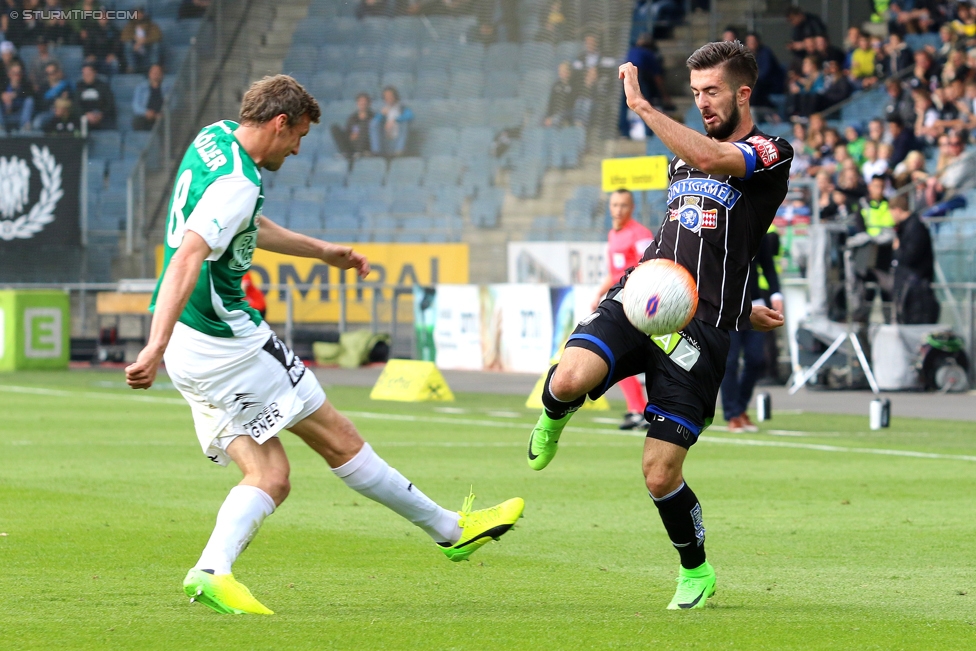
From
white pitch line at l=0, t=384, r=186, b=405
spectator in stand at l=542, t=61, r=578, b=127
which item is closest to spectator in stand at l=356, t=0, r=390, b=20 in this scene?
spectator in stand at l=542, t=61, r=578, b=127

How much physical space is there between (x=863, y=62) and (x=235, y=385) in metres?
25.9

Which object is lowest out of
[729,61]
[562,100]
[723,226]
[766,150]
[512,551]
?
[512,551]

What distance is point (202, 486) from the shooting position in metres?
10.1

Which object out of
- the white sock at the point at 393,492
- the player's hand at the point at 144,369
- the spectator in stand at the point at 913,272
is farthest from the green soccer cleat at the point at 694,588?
the spectator in stand at the point at 913,272

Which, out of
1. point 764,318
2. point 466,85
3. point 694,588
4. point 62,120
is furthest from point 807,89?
point 694,588

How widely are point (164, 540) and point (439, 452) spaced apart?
5.06 m

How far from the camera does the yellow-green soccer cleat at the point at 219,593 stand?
17.7 ft

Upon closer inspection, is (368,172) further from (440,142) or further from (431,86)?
(431,86)

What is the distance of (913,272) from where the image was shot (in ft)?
66.1

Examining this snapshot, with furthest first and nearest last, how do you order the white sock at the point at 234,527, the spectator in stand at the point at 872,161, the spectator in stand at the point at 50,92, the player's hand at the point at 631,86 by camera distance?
1. the spectator in stand at the point at 50,92
2. the spectator in stand at the point at 872,161
3. the player's hand at the point at 631,86
4. the white sock at the point at 234,527

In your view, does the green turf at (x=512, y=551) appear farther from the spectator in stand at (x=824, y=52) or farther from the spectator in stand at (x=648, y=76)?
the spectator in stand at (x=824, y=52)

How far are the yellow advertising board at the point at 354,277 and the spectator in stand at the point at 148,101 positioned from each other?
287 cm

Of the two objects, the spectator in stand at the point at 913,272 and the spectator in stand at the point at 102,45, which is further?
the spectator in stand at the point at 102,45

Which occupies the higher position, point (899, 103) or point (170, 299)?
point (899, 103)
